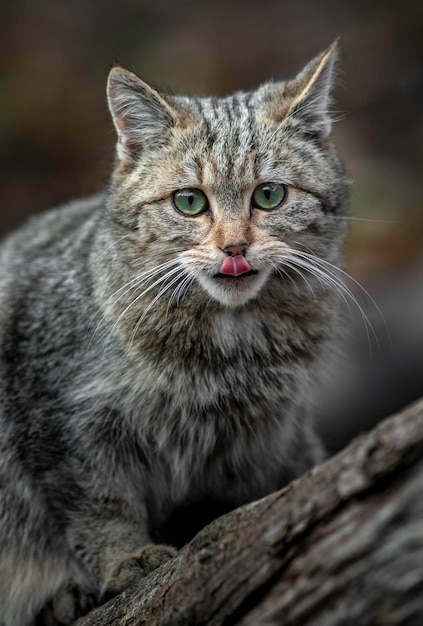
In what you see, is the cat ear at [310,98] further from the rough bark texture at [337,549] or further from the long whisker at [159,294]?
the rough bark texture at [337,549]

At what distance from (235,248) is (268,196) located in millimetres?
394

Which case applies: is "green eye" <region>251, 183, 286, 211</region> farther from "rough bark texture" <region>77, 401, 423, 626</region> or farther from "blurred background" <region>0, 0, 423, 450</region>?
"blurred background" <region>0, 0, 423, 450</region>

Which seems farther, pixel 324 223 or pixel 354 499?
pixel 324 223

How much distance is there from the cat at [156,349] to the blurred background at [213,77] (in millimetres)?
4442

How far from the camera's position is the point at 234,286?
3.59 m

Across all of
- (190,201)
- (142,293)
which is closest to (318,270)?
(190,201)

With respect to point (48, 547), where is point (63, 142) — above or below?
above

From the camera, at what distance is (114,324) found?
4.05 meters

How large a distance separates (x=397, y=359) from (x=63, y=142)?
5180mm

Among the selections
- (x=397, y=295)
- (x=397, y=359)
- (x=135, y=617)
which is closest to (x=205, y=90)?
(x=397, y=295)

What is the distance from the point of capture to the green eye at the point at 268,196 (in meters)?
3.70

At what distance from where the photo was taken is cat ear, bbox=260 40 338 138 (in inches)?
154

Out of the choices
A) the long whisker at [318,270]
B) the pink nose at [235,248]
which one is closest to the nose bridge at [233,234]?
the pink nose at [235,248]

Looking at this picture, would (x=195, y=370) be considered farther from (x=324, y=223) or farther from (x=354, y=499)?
(x=354, y=499)
